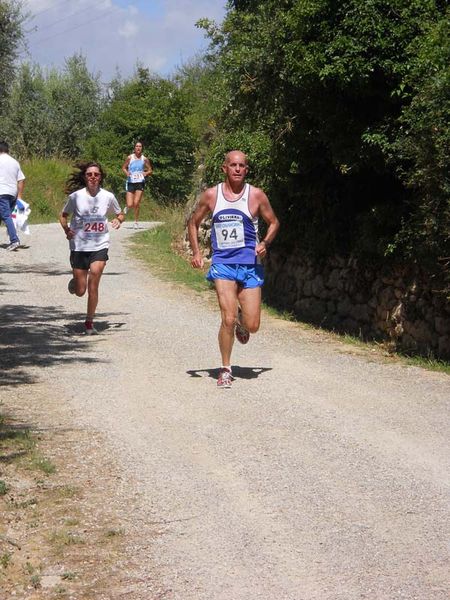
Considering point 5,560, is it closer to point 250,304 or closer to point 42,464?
point 42,464

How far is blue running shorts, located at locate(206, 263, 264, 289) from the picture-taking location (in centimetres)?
939

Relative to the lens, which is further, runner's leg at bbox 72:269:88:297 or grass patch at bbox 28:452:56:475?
runner's leg at bbox 72:269:88:297

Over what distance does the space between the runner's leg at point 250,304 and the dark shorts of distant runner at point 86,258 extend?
9.05 ft

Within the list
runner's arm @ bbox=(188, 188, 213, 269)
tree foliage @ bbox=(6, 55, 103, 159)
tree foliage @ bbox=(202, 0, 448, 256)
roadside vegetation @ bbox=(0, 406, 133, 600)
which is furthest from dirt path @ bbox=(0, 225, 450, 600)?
tree foliage @ bbox=(6, 55, 103, 159)

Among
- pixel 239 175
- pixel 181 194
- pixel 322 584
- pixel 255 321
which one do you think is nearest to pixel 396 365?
pixel 255 321

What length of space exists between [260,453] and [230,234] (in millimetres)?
2774

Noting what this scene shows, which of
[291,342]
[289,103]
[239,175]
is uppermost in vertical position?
[289,103]

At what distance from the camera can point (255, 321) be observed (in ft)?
31.2

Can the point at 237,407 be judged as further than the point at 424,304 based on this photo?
No

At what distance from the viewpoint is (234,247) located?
935 cm

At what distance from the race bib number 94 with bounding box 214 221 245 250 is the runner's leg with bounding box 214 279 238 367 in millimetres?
331

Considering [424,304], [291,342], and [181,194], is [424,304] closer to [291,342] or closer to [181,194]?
[291,342]

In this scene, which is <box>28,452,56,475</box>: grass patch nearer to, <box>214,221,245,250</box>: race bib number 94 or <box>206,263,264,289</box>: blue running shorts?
<box>206,263,264,289</box>: blue running shorts

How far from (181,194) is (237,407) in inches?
Answer: 979
